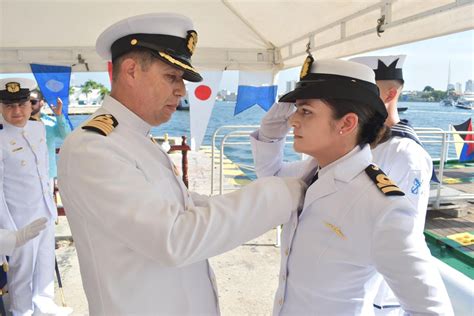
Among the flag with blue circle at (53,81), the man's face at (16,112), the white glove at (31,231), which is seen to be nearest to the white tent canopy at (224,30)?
the flag with blue circle at (53,81)

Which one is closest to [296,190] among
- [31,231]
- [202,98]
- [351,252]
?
[351,252]

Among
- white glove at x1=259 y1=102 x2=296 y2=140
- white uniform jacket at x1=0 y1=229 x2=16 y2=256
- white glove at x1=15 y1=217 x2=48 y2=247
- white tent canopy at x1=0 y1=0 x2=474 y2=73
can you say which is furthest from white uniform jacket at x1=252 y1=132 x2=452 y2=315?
white tent canopy at x1=0 y1=0 x2=474 y2=73

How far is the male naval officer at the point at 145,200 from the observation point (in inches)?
34.8

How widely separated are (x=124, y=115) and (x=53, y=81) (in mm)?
4272

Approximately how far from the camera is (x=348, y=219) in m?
1.08

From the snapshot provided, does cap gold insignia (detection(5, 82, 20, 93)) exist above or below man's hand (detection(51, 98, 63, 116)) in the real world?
above

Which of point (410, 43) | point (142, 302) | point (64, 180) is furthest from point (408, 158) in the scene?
point (410, 43)

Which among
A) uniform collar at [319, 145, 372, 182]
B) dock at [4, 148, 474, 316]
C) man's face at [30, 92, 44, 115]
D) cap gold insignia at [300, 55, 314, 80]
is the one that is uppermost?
cap gold insignia at [300, 55, 314, 80]

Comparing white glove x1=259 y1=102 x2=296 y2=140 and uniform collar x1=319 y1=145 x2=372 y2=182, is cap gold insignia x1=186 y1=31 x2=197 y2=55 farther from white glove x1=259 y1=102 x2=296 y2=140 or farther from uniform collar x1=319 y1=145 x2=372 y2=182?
uniform collar x1=319 y1=145 x2=372 y2=182

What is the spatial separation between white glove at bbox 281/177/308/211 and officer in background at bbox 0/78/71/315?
269 cm

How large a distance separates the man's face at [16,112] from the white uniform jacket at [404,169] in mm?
2881

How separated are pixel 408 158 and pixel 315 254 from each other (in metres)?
0.87

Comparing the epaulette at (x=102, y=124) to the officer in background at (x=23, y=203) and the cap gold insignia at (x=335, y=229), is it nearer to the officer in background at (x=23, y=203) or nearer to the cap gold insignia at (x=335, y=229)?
the cap gold insignia at (x=335, y=229)

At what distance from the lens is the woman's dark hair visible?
1104mm
